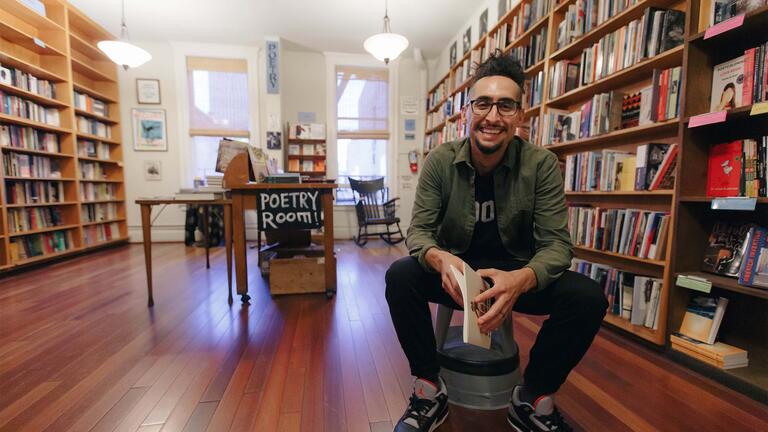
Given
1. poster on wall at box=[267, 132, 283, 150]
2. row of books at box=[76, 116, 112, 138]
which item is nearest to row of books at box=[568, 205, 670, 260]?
poster on wall at box=[267, 132, 283, 150]

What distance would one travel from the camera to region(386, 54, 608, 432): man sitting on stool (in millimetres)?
876

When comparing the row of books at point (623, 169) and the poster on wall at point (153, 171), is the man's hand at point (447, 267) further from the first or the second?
the poster on wall at point (153, 171)

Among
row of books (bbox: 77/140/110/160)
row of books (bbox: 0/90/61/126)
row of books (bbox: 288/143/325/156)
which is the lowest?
row of books (bbox: 77/140/110/160)

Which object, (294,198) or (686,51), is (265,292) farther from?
(686,51)

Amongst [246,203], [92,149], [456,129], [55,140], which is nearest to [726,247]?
[246,203]

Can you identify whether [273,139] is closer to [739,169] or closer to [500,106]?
[500,106]

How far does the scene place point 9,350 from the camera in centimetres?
144

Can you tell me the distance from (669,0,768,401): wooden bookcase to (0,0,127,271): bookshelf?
4.73 meters

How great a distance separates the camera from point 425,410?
944mm

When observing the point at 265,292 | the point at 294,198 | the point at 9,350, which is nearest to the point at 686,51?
the point at 294,198

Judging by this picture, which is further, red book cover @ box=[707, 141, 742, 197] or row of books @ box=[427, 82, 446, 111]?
row of books @ box=[427, 82, 446, 111]

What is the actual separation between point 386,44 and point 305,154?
7.18 ft

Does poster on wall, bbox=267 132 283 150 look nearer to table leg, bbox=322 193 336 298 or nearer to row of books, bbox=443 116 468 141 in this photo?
row of books, bbox=443 116 468 141

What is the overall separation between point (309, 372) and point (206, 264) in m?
2.32
